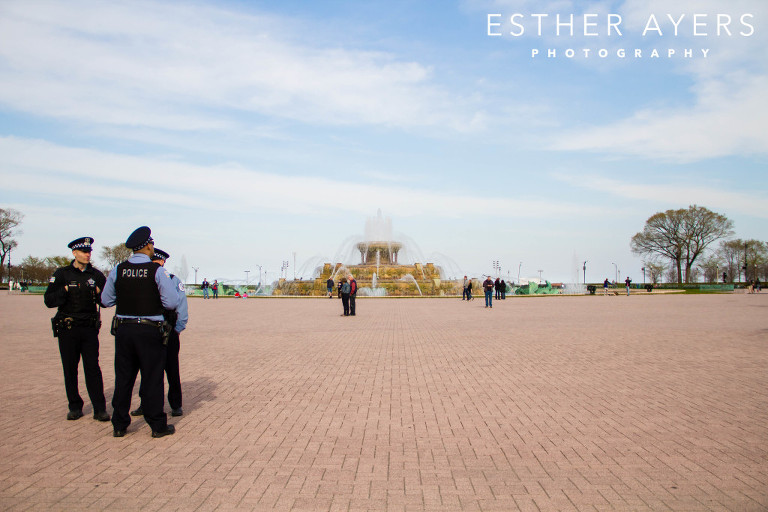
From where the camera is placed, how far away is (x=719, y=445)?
5.14 m

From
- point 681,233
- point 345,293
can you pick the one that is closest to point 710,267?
point 681,233

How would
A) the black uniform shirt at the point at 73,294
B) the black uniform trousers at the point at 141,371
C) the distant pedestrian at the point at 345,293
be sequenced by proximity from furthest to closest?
1. the distant pedestrian at the point at 345,293
2. the black uniform shirt at the point at 73,294
3. the black uniform trousers at the point at 141,371

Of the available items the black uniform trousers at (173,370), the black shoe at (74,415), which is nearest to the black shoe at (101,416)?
the black shoe at (74,415)

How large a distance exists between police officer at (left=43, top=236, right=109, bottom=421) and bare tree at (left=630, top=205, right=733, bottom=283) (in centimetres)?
6756

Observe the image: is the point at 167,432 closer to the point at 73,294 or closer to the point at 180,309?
the point at 180,309

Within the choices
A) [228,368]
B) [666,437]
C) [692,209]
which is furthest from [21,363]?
[692,209]

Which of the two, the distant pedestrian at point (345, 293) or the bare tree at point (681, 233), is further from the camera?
the bare tree at point (681, 233)

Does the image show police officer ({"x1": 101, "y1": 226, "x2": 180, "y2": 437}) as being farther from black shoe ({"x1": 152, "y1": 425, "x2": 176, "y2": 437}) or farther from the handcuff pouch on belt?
the handcuff pouch on belt

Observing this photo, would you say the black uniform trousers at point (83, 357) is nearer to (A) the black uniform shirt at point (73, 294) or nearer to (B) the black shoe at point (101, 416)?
(B) the black shoe at point (101, 416)

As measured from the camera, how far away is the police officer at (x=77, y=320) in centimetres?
604

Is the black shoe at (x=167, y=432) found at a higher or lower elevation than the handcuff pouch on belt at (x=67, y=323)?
lower

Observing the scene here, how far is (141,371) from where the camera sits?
5.58 m

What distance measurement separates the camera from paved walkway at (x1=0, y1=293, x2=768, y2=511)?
4.02 metres

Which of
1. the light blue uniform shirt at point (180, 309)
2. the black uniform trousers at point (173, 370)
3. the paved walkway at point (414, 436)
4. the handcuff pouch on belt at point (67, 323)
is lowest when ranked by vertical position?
the paved walkway at point (414, 436)
